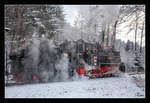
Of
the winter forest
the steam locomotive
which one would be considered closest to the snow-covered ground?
the winter forest

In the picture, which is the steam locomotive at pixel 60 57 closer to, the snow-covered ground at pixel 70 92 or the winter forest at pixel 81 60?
the winter forest at pixel 81 60

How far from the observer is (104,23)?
6.84 m

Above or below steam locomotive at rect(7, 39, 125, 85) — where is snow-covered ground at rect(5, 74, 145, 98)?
below

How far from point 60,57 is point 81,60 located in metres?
1.31

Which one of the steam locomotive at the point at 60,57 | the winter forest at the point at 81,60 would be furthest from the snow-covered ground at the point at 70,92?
the steam locomotive at the point at 60,57

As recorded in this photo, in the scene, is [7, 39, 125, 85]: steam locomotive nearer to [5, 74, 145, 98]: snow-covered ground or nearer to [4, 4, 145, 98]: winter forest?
[4, 4, 145, 98]: winter forest

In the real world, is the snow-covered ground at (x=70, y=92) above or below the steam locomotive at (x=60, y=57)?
below

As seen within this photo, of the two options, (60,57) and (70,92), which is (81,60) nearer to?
(60,57)

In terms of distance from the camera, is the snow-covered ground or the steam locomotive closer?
the snow-covered ground

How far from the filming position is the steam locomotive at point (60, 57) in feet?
17.0

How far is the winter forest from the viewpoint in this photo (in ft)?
15.4

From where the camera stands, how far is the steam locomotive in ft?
17.0

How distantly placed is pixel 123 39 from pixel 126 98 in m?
5.17

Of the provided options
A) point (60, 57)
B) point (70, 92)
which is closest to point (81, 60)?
point (60, 57)
